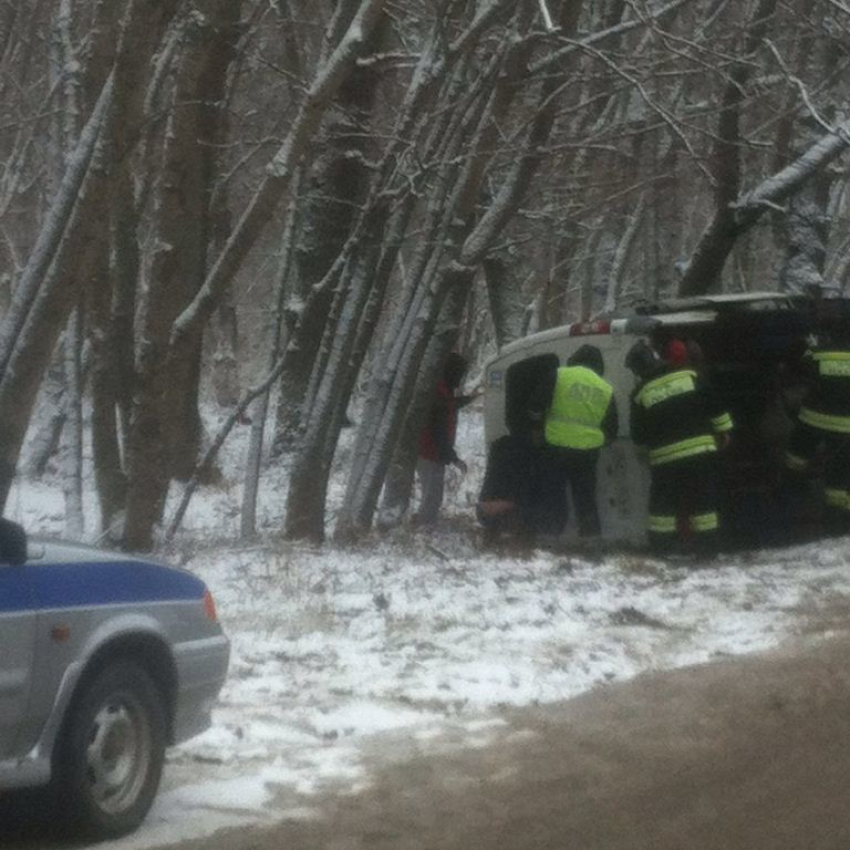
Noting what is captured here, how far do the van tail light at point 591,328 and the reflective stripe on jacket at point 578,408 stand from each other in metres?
0.40

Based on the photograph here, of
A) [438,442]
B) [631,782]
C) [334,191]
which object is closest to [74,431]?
[438,442]

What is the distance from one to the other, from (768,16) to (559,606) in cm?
766

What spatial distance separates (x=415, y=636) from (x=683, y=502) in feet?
12.8

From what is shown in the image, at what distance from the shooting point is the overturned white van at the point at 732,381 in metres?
14.3

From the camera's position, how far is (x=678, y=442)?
13.6 meters

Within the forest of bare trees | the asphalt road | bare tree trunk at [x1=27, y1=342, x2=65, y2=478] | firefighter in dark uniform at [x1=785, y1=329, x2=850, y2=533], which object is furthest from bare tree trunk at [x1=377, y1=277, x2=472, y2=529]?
bare tree trunk at [x1=27, y1=342, x2=65, y2=478]

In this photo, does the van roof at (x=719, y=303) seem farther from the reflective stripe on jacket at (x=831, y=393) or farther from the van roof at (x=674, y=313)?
the reflective stripe on jacket at (x=831, y=393)

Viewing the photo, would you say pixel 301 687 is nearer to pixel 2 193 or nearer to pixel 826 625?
pixel 826 625

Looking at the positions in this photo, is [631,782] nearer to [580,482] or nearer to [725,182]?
[580,482]

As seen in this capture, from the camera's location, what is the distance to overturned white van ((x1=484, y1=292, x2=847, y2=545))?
14258mm

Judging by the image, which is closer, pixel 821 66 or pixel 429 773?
pixel 429 773

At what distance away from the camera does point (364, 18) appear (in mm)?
11914

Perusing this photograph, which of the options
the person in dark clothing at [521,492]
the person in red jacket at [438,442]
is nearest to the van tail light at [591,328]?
the person in dark clothing at [521,492]

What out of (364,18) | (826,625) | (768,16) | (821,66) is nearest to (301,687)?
(826,625)
